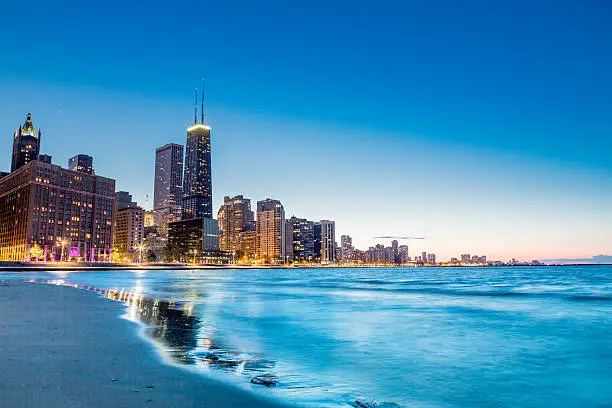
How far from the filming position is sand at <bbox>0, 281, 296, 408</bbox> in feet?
24.7

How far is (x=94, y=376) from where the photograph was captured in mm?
9094

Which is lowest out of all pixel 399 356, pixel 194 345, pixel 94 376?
pixel 399 356

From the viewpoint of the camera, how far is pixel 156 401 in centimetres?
757

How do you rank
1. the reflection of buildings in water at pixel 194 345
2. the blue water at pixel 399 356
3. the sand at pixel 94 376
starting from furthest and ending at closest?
the reflection of buildings in water at pixel 194 345 < the blue water at pixel 399 356 < the sand at pixel 94 376

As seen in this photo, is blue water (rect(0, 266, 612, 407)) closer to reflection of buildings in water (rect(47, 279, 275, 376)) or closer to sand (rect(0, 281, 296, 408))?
reflection of buildings in water (rect(47, 279, 275, 376))

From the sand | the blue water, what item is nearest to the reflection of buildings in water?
the blue water

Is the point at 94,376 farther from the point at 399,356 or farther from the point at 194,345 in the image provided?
the point at 399,356

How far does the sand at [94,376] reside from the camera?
754 cm

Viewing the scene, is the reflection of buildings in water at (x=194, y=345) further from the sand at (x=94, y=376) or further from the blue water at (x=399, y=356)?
the sand at (x=94, y=376)

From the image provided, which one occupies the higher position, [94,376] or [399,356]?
[94,376]

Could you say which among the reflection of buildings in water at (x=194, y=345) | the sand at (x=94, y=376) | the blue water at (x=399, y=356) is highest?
the sand at (x=94, y=376)

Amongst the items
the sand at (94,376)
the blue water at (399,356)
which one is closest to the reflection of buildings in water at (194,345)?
the blue water at (399,356)

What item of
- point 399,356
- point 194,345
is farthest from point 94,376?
point 399,356

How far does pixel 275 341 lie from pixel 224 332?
2445mm
